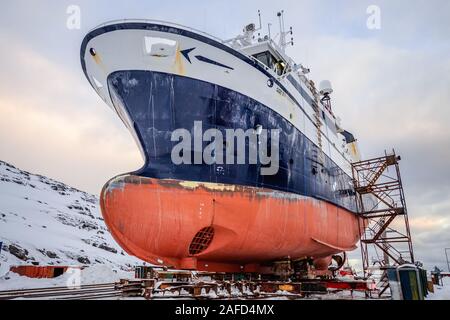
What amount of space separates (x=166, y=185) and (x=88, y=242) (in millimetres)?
26817

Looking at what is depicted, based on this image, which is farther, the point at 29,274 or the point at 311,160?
→ the point at 311,160

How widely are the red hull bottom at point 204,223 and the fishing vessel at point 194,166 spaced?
0.09 feet

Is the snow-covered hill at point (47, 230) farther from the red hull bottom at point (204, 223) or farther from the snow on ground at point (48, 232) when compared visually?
the red hull bottom at point (204, 223)

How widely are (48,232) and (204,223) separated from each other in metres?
26.0

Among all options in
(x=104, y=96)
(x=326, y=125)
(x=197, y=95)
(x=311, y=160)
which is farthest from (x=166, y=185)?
(x=326, y=125)

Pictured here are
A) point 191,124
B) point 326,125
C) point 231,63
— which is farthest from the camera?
point 326,125

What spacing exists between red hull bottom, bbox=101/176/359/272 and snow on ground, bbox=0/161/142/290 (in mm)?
5086

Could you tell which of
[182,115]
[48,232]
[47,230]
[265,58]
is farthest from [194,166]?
[47,230]

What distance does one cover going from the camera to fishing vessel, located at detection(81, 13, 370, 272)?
855 centimetres

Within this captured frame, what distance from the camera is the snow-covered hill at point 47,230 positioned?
Answer: 68.3ft

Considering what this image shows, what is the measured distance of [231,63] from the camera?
35.1 ft

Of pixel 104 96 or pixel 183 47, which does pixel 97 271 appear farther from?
pixel 183 47

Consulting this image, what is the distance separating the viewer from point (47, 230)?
97.0 ft

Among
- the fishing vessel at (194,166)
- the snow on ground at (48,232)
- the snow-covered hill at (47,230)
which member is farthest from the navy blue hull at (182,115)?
the snow-covered hill at (47,230)
